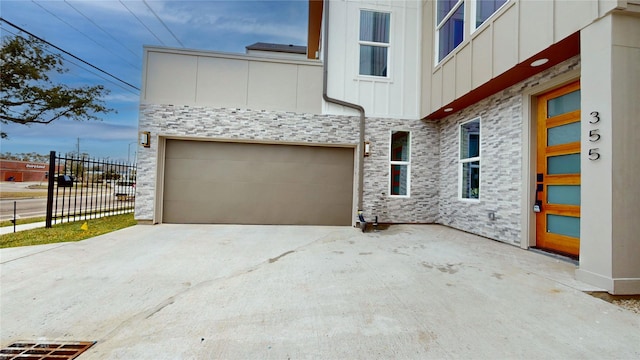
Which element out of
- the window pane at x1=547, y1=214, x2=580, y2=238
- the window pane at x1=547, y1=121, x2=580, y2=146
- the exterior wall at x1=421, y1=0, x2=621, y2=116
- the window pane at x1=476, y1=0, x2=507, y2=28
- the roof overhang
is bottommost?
the window pane at x1=547, y1=214, x2=580, y2=238

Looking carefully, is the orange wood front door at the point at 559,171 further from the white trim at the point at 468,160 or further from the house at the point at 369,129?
the white trim at the point at 468,160

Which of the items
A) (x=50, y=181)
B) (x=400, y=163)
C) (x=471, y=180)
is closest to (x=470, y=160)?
(x=471, y=180)

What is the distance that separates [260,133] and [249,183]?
53.8 inches

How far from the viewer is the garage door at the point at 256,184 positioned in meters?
6.98

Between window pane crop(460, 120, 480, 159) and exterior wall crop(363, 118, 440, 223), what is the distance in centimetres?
93

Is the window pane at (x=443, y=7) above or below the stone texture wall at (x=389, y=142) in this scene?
above

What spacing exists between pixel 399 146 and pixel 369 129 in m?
1.02

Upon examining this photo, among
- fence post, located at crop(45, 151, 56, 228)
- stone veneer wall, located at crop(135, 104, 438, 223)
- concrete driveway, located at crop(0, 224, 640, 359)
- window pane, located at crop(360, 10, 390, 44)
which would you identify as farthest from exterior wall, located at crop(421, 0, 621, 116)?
fence post, located at crop(45, 151, 56, 228)

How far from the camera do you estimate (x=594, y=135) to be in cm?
301

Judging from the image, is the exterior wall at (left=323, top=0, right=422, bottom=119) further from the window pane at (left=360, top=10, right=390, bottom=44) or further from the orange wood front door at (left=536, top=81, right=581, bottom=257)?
the orange wood front door at (left=536, top=81, right=581, bottom=257)

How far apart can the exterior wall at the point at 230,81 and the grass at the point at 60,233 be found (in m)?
3.18

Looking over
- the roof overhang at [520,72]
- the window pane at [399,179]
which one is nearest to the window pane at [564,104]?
the roof overhang at [520,72]

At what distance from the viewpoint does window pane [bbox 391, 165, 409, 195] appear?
738 centimetres

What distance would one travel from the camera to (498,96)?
546cm
